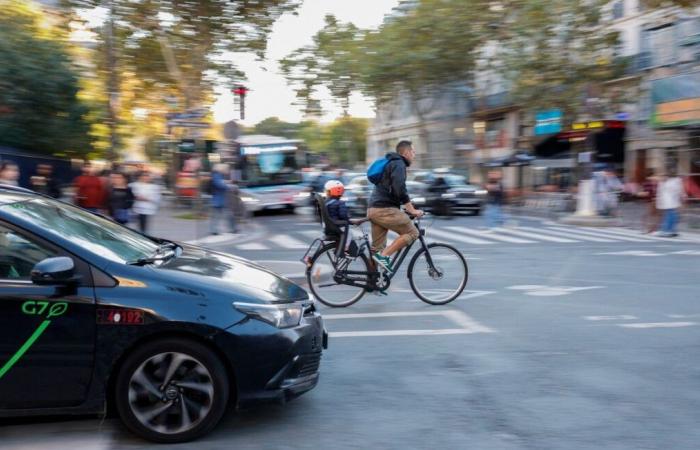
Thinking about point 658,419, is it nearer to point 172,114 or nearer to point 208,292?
point 208,292

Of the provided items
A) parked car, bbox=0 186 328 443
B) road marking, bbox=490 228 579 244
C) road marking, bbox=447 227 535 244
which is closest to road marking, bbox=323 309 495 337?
parked car, bbox=0 186 328 443

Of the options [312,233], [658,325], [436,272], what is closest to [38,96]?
[312,233]

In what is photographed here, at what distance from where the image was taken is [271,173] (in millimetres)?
30484

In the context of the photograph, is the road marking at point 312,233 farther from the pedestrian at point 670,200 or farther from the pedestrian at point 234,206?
the pedestrian at point 670,200

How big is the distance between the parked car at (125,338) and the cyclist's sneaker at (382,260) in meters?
3.96

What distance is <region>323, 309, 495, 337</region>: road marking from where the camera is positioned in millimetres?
A: 7137

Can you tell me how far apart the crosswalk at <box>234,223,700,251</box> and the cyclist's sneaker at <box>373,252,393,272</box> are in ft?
27.0

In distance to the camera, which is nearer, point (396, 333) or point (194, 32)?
point (396, 333)

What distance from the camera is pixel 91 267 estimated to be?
416 centimetres

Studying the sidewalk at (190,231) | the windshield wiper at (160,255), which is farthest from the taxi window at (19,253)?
the sidewalk at (190,231)

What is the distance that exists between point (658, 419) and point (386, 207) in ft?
13.6

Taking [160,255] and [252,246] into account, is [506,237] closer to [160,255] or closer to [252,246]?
[252,246]

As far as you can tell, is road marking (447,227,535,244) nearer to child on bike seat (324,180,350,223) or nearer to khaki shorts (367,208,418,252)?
khaki shorts (367,208,418,252)

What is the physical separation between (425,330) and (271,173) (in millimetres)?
23736
